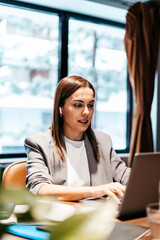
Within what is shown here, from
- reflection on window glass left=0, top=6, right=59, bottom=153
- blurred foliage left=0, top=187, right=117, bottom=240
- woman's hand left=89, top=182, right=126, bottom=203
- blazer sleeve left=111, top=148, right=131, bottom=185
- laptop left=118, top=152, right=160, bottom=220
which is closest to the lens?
blurred foliage left=0, top=187, right=117, bottom=240

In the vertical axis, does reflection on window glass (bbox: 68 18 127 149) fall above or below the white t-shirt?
above

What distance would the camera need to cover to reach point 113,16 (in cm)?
367

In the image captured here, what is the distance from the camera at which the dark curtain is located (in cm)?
346

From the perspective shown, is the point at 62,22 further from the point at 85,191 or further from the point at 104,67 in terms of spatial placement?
the point at 85,191

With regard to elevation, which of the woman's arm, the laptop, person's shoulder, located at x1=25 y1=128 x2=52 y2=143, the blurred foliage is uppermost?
the blurred foliage

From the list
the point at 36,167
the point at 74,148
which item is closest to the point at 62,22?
the point at 74,148

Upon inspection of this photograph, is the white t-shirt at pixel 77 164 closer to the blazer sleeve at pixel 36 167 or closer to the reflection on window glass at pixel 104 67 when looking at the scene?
the blazer sleeve at pixel 36 167

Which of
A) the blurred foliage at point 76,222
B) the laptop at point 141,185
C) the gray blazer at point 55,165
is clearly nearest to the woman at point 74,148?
the gray blazer at point 55,165

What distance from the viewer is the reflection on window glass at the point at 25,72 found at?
10.1 ft

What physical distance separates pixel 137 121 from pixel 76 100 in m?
1.86

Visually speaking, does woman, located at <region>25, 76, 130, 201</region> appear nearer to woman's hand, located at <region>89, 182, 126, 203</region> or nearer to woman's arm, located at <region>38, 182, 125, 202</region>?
woman's arm, located at <region>38, 182, 125, 202</region>

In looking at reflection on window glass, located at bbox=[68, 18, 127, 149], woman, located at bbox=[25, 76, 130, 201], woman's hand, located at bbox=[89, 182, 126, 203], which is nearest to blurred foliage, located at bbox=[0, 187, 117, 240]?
woman's hand, located at bbox=[89, 182, 126, 203]

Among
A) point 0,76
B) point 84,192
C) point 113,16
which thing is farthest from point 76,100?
point 113,16

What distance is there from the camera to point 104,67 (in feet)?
12.4
